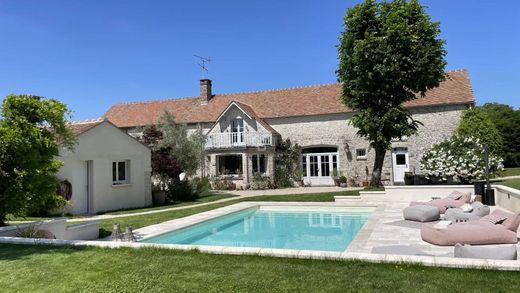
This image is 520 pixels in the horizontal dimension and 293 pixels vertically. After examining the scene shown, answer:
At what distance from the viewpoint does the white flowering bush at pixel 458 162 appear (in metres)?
17.5

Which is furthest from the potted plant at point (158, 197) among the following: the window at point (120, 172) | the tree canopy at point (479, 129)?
the tree canopy at point (479, 129)

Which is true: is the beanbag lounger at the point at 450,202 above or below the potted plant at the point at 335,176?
below

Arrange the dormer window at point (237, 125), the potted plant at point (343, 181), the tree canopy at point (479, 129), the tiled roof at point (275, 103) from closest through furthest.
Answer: the tree canopy at point (479, 129), the tiled roof at point (275, 103), the potted plant at point (343, 181), the dormer window at point (237, 125)

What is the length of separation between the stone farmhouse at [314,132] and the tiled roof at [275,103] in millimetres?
59

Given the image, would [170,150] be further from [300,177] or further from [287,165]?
[300,177]

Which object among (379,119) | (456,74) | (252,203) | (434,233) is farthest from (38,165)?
(456,74)

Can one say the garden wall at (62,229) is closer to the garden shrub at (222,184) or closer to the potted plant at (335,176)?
the garden shrub at (222,184)

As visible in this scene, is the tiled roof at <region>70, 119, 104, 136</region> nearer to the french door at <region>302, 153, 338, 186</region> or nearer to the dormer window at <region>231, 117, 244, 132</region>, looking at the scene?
the dormer window at <region>231, 117, 244, 132</region>

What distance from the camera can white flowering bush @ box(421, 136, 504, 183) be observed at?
17.5m

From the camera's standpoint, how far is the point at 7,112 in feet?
28.3

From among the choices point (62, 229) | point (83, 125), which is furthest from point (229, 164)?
point (62, 229)

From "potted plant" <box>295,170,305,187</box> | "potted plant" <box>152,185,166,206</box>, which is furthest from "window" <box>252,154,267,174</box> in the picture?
"potted plant" <box>152,185,166,206</box>

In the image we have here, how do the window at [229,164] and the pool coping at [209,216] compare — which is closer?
the pool coping at [209,216]

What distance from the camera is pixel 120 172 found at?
688 inches
